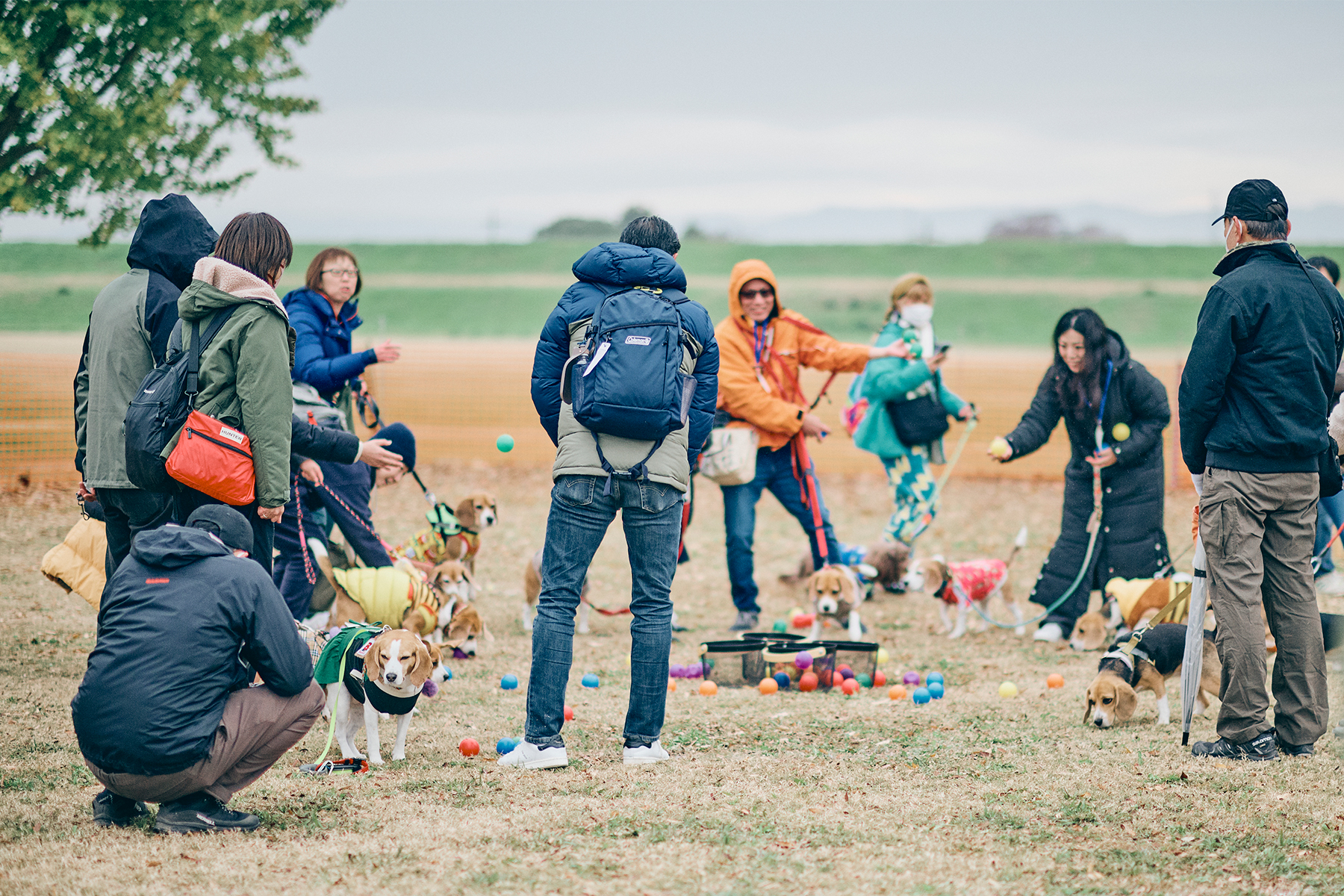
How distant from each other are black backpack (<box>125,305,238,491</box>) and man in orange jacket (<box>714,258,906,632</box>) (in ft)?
12.4

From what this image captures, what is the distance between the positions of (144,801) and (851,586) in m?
4.46

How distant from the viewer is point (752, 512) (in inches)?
296

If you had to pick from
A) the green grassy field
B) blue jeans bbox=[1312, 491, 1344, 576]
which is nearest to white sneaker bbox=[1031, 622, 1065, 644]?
blue jeans bbox=[1312, 491, 1344, 576]

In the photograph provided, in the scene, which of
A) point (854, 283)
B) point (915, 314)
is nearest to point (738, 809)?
point (915, 314)

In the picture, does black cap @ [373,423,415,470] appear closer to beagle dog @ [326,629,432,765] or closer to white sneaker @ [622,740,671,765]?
beagle dog @ [326,629,432,765]

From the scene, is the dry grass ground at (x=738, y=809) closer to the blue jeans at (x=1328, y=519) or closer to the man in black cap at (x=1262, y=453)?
the man in black cap at (x=1262, y=453)

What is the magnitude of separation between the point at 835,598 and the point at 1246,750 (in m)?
2.85

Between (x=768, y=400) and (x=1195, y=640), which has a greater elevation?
(x=768, y=400)

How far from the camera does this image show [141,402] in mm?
4035

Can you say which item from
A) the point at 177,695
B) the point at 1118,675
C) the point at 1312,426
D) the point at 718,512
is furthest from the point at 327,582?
the point at 718,512

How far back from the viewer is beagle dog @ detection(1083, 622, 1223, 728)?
17.0 ft

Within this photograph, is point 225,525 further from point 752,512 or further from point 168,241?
point 752,512

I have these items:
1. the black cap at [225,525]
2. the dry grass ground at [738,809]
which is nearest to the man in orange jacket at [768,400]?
the dry grass ground at [738,809]

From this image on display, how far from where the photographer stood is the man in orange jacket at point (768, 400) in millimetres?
7344
